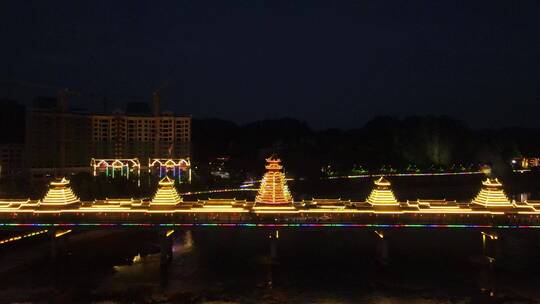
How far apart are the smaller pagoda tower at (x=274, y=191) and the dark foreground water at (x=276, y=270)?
5254 millimetres

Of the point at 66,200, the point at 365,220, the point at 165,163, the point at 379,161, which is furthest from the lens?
the point at 379,161

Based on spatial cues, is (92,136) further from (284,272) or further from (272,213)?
(284,272)

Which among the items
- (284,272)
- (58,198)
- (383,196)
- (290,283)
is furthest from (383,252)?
(58,198)

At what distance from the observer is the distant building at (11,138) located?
93.0 m

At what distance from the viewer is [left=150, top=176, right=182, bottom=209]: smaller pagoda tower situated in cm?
4772

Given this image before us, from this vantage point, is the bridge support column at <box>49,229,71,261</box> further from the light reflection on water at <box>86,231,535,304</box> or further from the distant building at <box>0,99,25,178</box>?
the distant building at <box>0,99,25,178</box>

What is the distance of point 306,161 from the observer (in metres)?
104

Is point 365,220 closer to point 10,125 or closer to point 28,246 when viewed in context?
point 28,246

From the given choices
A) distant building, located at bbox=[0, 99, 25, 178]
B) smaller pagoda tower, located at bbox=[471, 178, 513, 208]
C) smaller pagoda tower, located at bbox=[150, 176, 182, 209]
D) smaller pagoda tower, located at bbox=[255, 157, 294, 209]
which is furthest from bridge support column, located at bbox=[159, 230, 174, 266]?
distant building, located at bbox=[0, 99, 25, 178]

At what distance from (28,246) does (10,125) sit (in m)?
71.4

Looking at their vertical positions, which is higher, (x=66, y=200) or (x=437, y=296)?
(x=66, y=200)

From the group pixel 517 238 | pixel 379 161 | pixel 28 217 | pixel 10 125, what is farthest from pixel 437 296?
pixel 10 125

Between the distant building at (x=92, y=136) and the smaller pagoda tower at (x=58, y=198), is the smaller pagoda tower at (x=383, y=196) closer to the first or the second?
the smaller pagoda tower at (x=58, y=198)

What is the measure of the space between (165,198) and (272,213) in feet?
35.5
